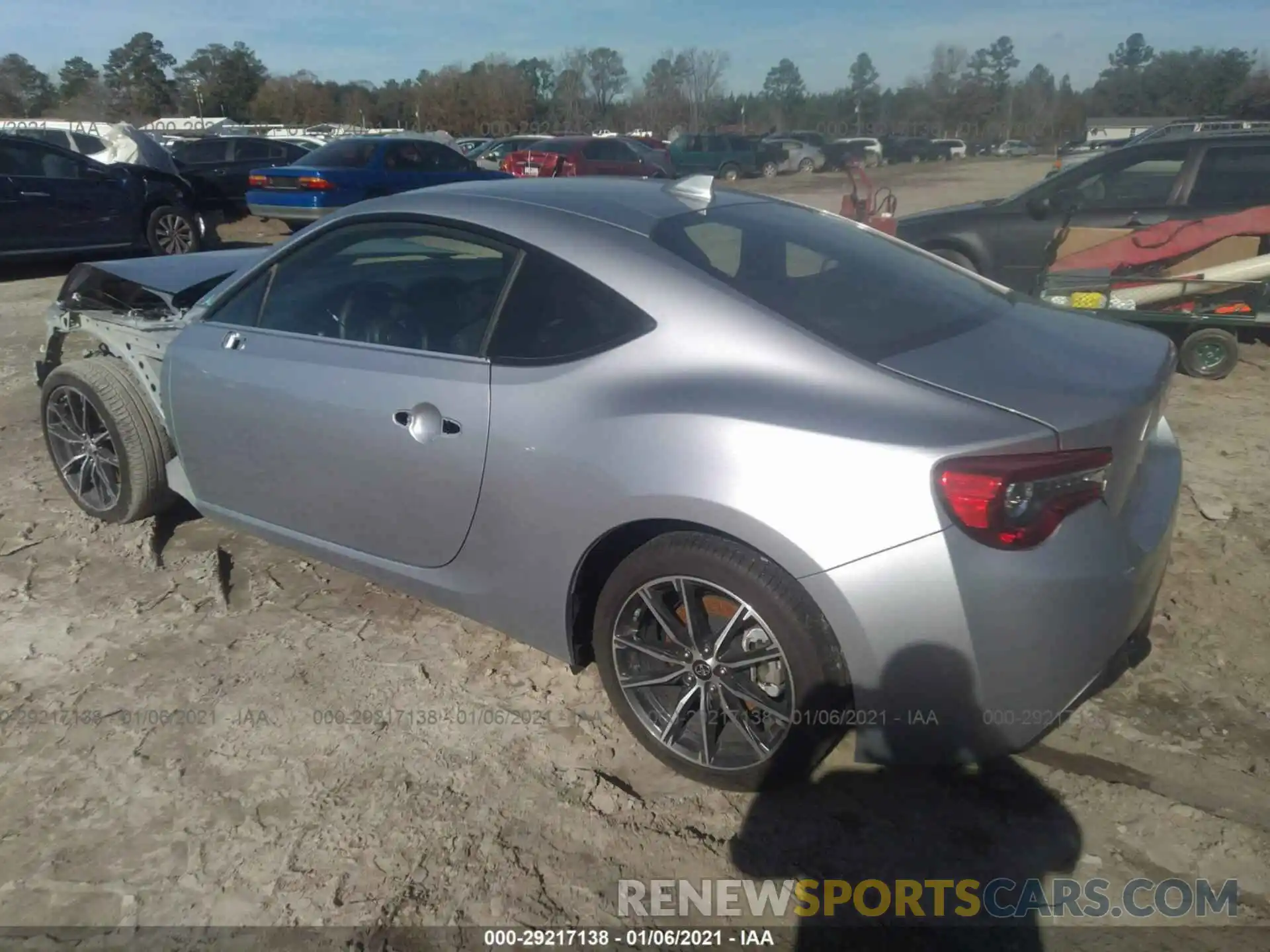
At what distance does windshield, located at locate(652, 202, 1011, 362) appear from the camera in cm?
264

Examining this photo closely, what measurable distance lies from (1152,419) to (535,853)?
2021mm

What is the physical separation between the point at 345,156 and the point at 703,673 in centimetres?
1338

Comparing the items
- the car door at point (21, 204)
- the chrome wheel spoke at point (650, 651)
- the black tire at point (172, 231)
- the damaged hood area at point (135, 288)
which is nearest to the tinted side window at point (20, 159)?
the car door at point (21, 204)

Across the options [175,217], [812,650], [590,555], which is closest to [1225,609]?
[812,650]

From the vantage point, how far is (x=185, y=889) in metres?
2.42

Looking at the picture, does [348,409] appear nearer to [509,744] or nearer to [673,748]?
[509,744]

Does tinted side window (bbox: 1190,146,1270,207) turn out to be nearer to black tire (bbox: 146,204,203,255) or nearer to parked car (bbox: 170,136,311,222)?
black tire (bbox: 146,204,203,255)

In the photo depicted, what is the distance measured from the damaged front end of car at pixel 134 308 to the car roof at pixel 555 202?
3.87ft

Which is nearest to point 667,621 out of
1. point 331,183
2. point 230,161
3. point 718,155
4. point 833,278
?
point 833,278

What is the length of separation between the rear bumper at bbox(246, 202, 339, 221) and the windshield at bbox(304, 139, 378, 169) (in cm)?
72

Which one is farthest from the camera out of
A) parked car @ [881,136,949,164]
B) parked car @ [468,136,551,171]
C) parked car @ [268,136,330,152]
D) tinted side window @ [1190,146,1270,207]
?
parked car @ [881,136,949,164]

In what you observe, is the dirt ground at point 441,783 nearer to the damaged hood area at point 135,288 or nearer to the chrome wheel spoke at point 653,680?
the chrome wheel spoke at point 653,680

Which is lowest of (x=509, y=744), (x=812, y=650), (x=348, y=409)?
(x=509, y=744)

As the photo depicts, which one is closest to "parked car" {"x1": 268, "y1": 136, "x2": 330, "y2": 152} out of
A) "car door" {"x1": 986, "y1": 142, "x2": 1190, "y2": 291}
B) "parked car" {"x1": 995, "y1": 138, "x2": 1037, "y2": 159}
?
"car door" {"x1": 986, "y1": 142, "x2": 1190, "y2": 291}
